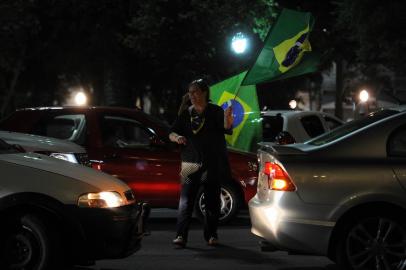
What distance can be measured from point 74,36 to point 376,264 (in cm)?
1899

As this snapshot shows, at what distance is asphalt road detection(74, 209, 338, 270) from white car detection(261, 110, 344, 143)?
4.14 m

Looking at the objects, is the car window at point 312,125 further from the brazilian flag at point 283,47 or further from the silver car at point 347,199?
the silver car at point 347,199

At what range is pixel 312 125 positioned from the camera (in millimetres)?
13766

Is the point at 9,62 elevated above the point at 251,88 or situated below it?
above

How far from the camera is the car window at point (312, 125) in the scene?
533 inches

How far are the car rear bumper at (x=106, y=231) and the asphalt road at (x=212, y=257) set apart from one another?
3.51 ft

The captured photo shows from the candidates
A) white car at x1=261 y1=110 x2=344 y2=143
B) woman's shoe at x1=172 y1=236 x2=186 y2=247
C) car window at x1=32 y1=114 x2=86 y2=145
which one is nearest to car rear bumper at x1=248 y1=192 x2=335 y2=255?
woman's shoe at x1=172 y1=236 x2=186 y2=247

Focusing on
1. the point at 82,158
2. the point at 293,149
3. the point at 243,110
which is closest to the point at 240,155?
the point at 243,110

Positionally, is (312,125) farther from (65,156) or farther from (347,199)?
(347,199)

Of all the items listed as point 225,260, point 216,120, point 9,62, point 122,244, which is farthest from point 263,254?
point 9,62

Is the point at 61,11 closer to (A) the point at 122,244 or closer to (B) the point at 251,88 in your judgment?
(B) the point at 251,88

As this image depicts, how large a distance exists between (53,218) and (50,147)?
10.3 feet

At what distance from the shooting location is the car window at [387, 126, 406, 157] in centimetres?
620

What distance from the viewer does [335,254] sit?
6199 mm
